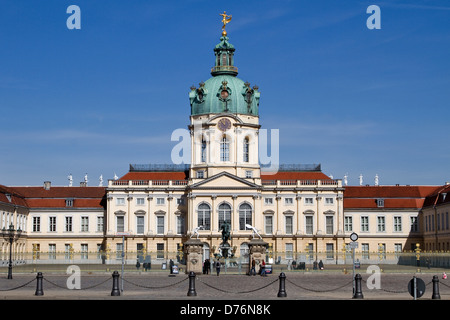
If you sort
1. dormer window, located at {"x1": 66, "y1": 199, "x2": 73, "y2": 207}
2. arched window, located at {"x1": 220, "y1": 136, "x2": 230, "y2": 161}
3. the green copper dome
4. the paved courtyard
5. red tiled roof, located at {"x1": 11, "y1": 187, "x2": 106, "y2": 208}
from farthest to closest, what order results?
red tiled roof, located at {"x1": 11, "y1": 187, "x2": 106, "y2": 208} < dormer window, located at {"x1": 66, "y1": 199, "x2": 73, "y2": 207} < arched window, located at {"x1": 220, "y1": 136, "x2": 230, "y2": 161} < the green copper dome < the paved courtyard

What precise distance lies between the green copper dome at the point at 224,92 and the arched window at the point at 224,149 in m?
3.56

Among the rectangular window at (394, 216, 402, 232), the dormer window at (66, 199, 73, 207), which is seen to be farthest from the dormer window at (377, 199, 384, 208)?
the dormer window at (66, 199, 73, 207)

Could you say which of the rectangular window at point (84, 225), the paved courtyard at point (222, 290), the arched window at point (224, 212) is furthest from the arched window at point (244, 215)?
the paved courtyard at point (222, 290)

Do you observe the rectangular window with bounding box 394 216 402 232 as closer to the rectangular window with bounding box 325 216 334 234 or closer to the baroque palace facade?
the baroque palace facade

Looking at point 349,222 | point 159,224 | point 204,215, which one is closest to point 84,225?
point 159,224

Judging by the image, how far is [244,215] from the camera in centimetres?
9050

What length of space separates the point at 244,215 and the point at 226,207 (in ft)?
7.54

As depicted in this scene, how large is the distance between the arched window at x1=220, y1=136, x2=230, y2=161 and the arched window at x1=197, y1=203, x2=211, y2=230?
20.6ft

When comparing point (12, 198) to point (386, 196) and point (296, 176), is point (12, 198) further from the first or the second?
point (386, 196)

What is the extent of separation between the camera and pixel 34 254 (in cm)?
6338

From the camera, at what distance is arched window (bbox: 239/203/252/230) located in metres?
90.2

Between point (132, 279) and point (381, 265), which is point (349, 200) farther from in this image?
point (132, 279)

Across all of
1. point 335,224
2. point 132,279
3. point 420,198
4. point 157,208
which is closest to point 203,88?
point 157,208
